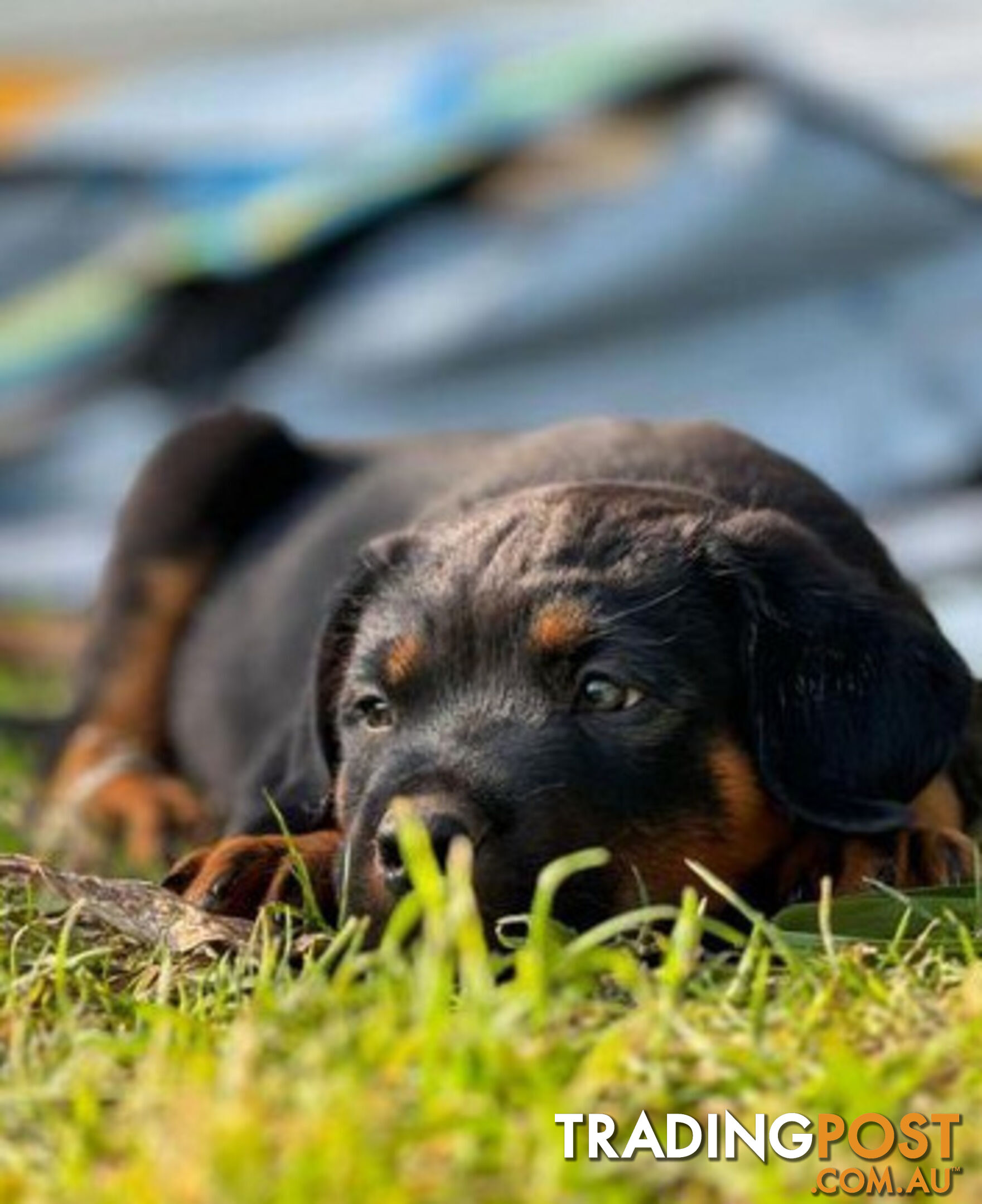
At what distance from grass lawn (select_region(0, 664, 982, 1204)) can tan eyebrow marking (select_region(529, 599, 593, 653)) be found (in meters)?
0.45

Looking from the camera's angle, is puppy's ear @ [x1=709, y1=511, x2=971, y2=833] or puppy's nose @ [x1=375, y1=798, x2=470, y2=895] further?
puppy's ear @ [x1=709, y1=511, x2=971, y2=833]

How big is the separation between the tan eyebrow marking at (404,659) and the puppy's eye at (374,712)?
57 mm

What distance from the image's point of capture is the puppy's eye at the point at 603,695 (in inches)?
144

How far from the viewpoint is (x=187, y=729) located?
5.68 meters

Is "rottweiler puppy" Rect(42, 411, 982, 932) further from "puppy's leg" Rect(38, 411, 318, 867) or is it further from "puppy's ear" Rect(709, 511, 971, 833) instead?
"puppy's leg" Rect(38, 411, 318, 867)

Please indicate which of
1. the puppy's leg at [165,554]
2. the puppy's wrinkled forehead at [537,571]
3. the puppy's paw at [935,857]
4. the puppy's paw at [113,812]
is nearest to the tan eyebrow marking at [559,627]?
the puppy's wrinkled forehead at [537,571]

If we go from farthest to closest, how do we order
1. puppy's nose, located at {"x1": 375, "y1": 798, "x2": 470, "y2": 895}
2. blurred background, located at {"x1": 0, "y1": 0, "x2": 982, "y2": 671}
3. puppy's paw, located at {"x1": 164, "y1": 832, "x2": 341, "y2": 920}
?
1. blurred background, located at {"x1": 0, "y1": 0, "x2": 982, "y2": 671}
2. puppy's paw, located at {"x1": 164, "y1": 832, "x2": 341, "y2": 920}
3. puppy's nose, located at {"x1": 375, "y1": 798, "x2": 470, "y2": 895}

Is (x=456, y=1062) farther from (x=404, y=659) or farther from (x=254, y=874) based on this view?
(x=254, y=874)

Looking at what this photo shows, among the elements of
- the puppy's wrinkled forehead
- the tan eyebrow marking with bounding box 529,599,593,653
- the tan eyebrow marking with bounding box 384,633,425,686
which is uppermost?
the puppy's wrinkled forehead

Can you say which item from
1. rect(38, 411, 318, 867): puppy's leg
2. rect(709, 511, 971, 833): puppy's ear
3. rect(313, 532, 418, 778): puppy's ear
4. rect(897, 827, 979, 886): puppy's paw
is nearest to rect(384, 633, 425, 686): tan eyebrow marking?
rect(313, 532, 418, 778): puppy's ear

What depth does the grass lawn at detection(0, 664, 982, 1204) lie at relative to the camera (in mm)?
2352

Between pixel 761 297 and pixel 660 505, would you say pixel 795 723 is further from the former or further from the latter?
pixel 761 297

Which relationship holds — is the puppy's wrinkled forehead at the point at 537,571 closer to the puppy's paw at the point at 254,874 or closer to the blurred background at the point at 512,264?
the puppy's paw at the point at 254,874

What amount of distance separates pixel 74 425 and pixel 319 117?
135 centimetres
